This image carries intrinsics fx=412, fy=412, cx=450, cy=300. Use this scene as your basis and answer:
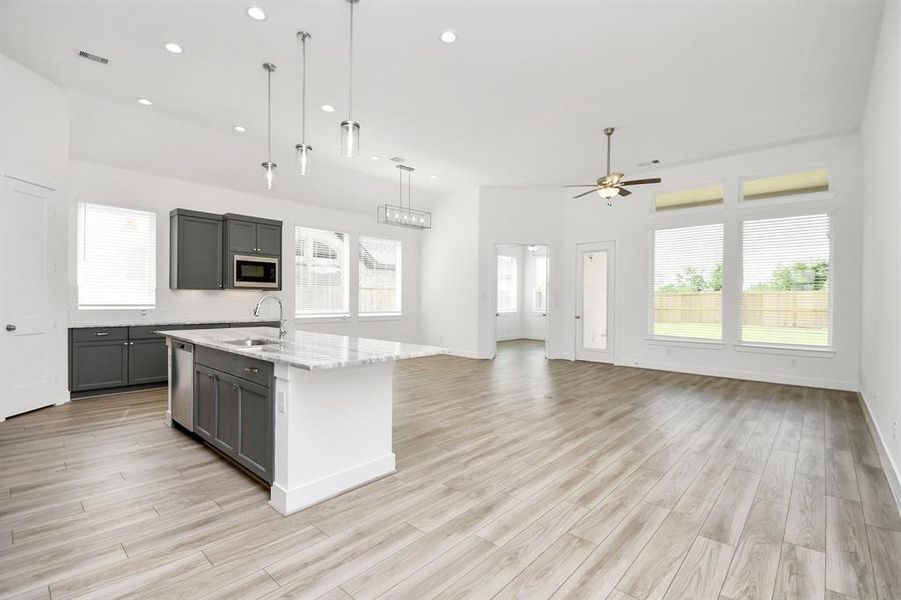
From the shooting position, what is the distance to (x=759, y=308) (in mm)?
6328

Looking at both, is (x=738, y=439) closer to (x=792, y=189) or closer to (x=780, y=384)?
(x=780, y=384)

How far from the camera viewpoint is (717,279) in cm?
674

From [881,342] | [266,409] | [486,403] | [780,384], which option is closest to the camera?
[266,409]

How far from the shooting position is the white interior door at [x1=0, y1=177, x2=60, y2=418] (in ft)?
13.4

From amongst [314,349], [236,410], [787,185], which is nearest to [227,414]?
[236,410]

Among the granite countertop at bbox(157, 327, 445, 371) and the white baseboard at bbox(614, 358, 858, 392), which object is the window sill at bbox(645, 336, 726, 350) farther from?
the granite countertop at bbox(157, 327, 445, 371)

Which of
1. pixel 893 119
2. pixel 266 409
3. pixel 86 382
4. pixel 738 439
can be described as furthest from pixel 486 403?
pixel 86 382

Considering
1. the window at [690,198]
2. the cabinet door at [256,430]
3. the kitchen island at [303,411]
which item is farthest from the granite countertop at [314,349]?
the window at [690,198]

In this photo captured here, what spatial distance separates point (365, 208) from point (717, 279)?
21.6ft

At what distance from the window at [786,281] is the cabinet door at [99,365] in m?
8.93

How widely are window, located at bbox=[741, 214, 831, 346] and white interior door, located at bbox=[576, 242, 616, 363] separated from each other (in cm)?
213

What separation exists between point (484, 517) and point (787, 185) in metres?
6.81

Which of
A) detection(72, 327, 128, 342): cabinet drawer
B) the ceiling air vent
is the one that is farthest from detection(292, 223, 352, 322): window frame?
the ceiling air vent

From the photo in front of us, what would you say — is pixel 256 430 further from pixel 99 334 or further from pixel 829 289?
pixel 829 289
